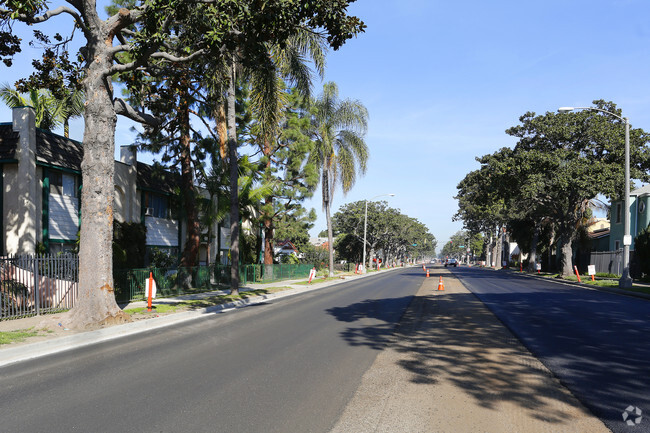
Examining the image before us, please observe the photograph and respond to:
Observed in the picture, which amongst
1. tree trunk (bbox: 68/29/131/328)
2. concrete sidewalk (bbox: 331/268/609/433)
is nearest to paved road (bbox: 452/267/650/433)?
concrete sidewalk (bbox: 331/268/609/433)

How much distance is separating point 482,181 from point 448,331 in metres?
29.1

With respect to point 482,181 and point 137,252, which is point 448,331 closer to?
point 137,252

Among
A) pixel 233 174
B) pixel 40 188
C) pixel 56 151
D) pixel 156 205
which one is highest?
pixel 56 151

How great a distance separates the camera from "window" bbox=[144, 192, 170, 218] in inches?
1019

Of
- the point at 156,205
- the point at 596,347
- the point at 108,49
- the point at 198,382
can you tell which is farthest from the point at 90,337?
the point at 156,205

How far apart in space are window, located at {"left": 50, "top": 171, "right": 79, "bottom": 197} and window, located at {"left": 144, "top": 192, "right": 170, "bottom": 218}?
18.1 feet

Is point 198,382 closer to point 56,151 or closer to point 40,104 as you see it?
point 56,151

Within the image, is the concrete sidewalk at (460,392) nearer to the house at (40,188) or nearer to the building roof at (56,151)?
the house at (40,188)

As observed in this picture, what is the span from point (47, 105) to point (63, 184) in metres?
11.4

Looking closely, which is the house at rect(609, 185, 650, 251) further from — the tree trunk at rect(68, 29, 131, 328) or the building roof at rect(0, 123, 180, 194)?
the building roof at rect(0, 123, 180, 194)

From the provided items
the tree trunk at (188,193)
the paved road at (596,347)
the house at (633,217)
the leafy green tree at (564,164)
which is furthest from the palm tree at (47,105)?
the house at (633,217)

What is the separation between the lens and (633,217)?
41344 mm

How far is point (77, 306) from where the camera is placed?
38.6ft

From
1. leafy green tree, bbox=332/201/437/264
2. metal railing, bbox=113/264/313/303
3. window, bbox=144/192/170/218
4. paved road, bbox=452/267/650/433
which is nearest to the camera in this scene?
paved road, bbox=452/267/650/433
